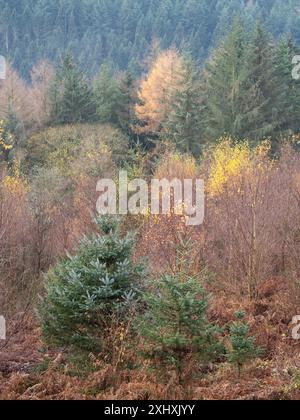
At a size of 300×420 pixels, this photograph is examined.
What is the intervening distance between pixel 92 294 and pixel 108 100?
109ft

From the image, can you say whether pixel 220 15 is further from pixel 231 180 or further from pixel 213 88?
pixel 231 180

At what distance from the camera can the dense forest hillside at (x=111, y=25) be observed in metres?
101

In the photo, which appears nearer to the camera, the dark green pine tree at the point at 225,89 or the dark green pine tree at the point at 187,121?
the dark green pine tree at the point at 225,89

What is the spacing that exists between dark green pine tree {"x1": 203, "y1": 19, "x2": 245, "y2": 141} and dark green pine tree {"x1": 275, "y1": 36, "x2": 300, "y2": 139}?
266cm

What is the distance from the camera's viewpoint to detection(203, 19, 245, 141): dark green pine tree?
34.9m

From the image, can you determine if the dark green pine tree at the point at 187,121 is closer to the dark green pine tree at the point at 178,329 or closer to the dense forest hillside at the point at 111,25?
the dark green pine tree at the point at 178,329

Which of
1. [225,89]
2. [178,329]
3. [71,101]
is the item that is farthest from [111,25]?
[178,329]

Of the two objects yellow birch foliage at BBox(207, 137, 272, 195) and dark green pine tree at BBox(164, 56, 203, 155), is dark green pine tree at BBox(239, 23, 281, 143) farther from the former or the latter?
yellow birch foliage at BBox(207, 137, 272, 195)

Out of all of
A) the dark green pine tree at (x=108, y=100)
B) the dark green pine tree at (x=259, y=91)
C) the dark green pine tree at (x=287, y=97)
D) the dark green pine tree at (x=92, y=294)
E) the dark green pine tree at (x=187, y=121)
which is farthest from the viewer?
the dark green pine tree at (x=108, y=100)

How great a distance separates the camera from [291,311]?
14.1 metres

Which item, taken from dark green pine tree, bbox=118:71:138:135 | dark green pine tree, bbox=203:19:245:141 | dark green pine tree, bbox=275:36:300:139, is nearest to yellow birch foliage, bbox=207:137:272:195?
dark green pine tree, bbox=203:19:245:141

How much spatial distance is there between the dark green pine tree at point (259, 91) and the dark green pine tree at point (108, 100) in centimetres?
1034

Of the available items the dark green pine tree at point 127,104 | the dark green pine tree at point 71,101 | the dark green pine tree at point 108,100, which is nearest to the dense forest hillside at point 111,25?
the dark green pine tree at point 127,104

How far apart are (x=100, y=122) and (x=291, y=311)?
28.7m
